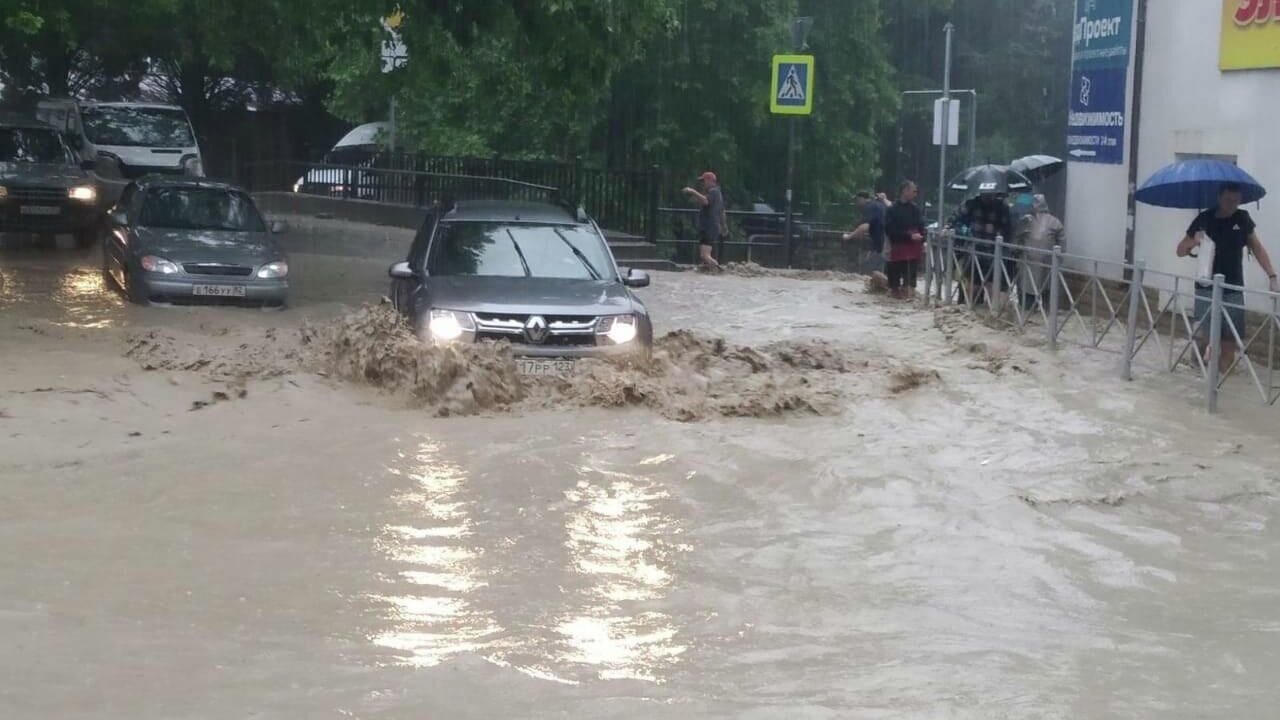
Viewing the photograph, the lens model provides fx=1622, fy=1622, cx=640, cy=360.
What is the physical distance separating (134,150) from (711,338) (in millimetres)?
15756

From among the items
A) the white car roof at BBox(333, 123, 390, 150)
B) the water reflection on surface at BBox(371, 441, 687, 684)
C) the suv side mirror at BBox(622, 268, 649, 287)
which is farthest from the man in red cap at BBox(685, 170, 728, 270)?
the water reflection on surface at BBox(371, 441, 687, 684)

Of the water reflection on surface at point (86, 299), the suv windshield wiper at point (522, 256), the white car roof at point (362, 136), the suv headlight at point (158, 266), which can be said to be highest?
the white car roof at point (362, 136)

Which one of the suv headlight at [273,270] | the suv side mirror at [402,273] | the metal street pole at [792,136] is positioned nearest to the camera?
the suv side mirror at [402,273]

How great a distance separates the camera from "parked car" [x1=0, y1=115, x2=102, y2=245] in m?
21.6

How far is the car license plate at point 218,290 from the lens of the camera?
52.4 feet

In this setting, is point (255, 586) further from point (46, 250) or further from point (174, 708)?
point (46, 250)

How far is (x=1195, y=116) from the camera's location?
1515cm

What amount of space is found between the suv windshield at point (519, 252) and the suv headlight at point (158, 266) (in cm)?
394

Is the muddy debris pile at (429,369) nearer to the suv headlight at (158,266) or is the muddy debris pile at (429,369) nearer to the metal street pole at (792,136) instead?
the suv headlight at (158,266)

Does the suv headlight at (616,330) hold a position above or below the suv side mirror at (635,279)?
below

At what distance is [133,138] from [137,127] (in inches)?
12.7

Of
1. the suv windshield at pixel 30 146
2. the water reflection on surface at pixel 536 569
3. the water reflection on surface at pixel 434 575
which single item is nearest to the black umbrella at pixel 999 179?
the water reflection on surface at pixel 536 569

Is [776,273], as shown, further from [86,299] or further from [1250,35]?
[1250,35]

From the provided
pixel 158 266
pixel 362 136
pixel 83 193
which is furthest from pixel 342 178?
pixel 158 266
